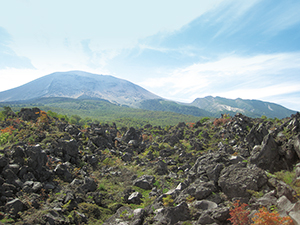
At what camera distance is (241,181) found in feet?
32.1

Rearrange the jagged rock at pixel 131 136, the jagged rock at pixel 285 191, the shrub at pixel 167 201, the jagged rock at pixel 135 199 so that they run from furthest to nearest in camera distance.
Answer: the jagged rock at pixel 131 136
the jagged rock at pixel 135 199
the shrub at pixel 167 201
the jagged rock at pixel 285 191

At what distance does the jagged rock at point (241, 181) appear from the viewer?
31.1 ft

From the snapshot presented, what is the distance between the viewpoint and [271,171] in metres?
11.8

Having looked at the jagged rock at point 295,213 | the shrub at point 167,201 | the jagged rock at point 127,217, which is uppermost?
the jagged rock at point 295,213

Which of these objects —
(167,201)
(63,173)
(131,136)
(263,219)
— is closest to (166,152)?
(131,136)

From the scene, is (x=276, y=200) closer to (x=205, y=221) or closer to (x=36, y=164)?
(x=205, y=221)

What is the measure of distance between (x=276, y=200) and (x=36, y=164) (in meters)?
16.7

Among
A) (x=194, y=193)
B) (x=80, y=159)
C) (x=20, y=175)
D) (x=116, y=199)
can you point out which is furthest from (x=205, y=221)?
(x=80, y=159)

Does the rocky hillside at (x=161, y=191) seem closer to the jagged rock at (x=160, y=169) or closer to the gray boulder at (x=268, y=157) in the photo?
the gray boulder at (x=268, y=157)

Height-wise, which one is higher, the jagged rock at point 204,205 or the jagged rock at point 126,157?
the jagged rock at point 204,205

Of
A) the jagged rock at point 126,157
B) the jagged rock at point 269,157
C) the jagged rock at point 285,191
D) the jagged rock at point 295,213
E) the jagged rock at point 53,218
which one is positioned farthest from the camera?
the jagged rock at point 126,157

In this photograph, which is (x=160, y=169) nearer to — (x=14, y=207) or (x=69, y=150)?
(x=69, y=150)

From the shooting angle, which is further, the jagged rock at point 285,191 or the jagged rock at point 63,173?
the jagged rock at point 63,173

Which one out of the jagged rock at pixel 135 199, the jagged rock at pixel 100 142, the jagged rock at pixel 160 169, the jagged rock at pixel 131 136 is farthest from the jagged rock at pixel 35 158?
the jagged rock at pixel 131 136
